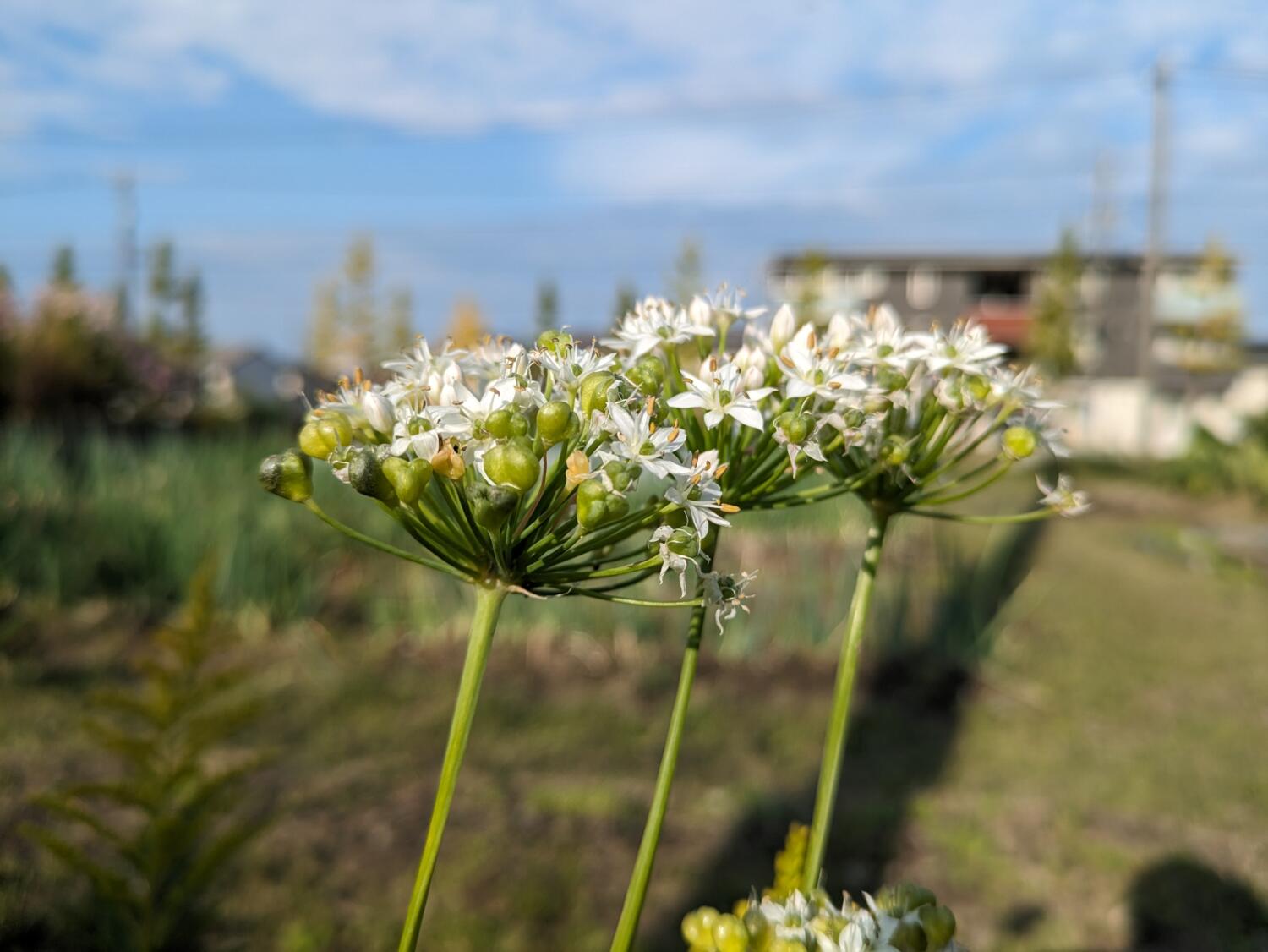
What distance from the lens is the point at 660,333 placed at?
4.75 ft

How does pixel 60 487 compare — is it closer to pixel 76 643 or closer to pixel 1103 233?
pixel 76 643

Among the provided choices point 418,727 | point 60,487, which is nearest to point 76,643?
point 60,487

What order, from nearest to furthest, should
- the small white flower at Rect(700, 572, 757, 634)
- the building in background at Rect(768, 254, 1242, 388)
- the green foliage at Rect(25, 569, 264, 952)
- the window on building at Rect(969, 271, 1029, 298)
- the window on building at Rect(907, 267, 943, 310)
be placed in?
the small white flower at Rect(700, 572, 757, 634), the green foliage at Rect(25, 569, 264, 952), the building in background at Rect(768, 254, 1242, 388), the window on building at Rect(907, 267, 943, 310), the window on building at Rect(969, 271, 1029, 298)

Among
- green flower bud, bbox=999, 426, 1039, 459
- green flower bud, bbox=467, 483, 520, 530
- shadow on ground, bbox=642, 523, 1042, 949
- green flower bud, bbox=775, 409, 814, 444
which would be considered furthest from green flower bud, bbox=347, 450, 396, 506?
shadow on ground, bbox=642, 523, 1042, 949

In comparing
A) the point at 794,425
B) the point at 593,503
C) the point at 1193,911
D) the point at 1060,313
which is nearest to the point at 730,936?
the point at 593,503

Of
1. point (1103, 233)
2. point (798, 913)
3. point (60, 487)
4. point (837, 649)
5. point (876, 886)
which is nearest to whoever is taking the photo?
point (798, 913)

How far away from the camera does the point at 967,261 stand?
153ft

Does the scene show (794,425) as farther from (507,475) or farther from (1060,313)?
(1060,313)

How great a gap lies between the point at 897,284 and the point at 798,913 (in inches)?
1920

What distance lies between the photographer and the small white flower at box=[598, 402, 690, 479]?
1121mm

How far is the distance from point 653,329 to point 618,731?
3.95 meters

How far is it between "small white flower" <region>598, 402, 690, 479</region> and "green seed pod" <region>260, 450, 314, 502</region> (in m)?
0.37

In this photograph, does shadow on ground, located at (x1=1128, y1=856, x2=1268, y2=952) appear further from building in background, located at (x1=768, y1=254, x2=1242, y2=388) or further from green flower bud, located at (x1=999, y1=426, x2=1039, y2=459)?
building in background, located at (x1=768, y1=254, x2=1242, y2=388)

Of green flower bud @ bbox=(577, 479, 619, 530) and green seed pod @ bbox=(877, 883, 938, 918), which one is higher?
green flower bud @ bbox=(577, 479, 619, 530)
